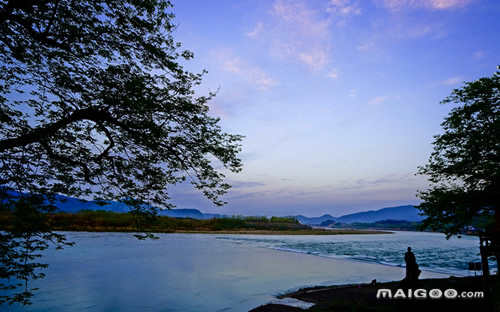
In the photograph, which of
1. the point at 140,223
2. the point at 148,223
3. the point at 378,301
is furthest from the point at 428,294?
the point at 140,223

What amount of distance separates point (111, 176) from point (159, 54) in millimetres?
3868

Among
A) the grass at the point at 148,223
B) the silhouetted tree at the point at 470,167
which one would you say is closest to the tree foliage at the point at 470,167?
the silhouetted tree at the point at 470,167

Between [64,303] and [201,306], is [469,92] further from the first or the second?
[64,303]

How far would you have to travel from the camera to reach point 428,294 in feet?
48.4

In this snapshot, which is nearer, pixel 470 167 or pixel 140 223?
pixel 140 223

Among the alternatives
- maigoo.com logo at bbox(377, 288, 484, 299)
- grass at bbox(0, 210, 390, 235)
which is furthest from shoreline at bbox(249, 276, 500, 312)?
grass at bbox(0, 210, 390, 235)

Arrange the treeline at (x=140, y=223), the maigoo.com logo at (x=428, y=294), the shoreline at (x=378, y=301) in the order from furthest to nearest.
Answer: the maigoo.com logo at (x=428, y=294), the shoreline at (x=378, y=301), the treeline at (x=140, y=223)

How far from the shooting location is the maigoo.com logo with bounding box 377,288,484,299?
1419 centimetres

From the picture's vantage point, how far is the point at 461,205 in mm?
18469

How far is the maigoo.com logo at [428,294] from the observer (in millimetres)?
14191

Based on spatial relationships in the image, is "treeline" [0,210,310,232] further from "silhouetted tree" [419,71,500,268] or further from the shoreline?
"silhouetted tree" [419,71,500,268]

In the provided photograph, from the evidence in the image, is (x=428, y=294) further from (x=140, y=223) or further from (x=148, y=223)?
(x=140, y=223)

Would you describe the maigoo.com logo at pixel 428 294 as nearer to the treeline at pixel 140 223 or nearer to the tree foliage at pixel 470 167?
the tree foliage at pixel 470 167

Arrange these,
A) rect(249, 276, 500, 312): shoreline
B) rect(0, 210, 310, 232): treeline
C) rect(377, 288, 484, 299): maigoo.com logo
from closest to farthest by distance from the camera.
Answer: rect(0, 210, 310, 232): treeline
rect(249, 276, 500, 312): shoreline
rect(377, 288, 484, 299): maigoo.com logo
